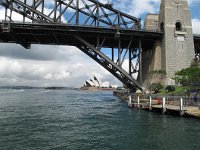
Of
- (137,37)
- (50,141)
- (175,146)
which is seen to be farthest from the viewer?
(137,37)

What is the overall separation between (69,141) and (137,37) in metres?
47.1

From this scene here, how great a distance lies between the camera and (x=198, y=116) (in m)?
34.1

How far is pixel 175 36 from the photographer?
66.8 meters

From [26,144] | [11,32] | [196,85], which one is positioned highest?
[11,32]

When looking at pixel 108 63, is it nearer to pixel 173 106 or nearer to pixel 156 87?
pixel 156 87

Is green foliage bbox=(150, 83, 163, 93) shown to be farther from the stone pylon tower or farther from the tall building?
the stone pylon tower

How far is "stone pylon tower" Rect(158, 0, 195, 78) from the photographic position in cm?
6544

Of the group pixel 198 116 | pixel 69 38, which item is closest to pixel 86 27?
pixel 69 38

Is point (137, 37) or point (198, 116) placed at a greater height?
point (137, 37)

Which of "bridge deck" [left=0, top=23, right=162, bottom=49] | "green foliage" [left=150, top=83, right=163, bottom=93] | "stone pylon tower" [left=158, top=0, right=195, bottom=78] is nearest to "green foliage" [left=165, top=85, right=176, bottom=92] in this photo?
"green foliage" [left=150, top=83, right=163, bottom=93]

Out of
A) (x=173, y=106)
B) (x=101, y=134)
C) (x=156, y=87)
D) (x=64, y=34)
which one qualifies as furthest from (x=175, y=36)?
(x=101, y=134)

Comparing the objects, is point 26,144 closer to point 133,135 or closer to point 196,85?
point 133,135

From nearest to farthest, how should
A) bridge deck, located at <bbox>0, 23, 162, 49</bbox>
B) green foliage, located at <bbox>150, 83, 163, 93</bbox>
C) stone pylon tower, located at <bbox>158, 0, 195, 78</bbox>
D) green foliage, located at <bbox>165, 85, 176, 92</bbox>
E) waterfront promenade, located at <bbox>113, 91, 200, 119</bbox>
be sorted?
waterfront promenade, located at <bbox>113, 91, 200, 119</bbox> < bridge deck, located at <bbox>0, 23, 162, 49</bbox> < green foliage, located at <bbox>165, 85, 176, 92</bbox> < green foliage, located at <bbox>150, 83, 163, 93</bbox> < stone pylon tower, located at <bbox>158, 0, 195, 78</bbox>

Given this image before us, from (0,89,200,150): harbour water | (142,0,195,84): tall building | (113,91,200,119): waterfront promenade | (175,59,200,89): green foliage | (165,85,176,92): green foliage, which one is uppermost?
(142,0,195,84): tall building
